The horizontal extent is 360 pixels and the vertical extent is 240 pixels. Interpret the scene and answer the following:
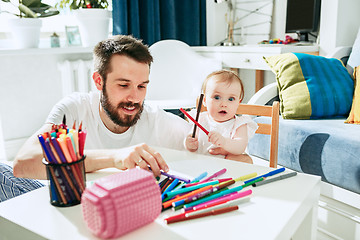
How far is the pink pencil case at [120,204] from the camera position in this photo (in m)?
0.54

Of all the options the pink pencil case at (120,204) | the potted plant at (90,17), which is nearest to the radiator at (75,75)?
the potted plant at (90,17)

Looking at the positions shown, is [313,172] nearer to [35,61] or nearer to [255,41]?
[255,41]

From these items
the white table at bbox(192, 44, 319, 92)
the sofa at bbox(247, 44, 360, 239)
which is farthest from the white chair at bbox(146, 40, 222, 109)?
the sofa at bbox(247, 44, 360, 239)

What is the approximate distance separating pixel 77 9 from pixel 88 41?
0.26m

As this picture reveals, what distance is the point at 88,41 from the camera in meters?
2.83

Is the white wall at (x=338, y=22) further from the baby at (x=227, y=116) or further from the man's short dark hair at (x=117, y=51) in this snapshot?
the man's short dark hair at (x=117, y=51)

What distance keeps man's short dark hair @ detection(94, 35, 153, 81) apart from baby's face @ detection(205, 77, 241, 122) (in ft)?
0.82

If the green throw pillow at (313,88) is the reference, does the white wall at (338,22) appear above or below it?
above

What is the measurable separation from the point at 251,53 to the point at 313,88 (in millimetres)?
948

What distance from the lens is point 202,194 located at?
0.70 m

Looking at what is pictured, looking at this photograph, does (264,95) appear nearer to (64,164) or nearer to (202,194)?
(202,194)

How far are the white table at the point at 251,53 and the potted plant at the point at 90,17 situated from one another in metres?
0.86

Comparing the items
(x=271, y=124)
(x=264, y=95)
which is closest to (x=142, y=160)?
(x=271, y=124)

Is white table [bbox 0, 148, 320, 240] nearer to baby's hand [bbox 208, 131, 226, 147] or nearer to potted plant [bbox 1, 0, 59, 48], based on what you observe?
baby's hand [bbox 208, 131, 226, 147]
